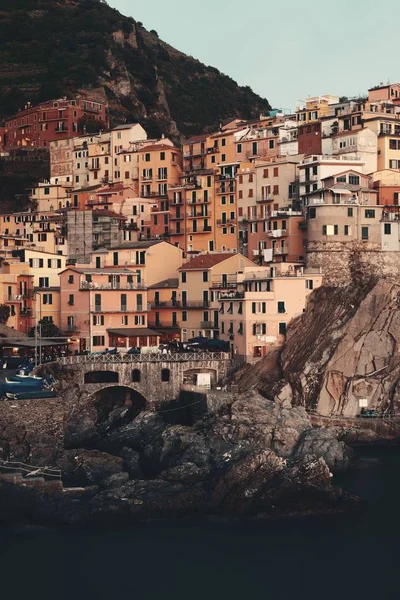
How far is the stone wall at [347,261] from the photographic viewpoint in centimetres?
8769

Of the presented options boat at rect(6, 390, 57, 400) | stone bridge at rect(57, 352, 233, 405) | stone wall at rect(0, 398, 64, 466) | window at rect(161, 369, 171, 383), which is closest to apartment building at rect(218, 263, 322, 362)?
stone bridge at rect(57, 352, 233, 405)

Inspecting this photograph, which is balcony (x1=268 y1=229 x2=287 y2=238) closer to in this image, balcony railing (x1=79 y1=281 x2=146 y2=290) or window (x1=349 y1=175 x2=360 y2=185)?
window (x1=349 y1=175 x2=360 y2=185)

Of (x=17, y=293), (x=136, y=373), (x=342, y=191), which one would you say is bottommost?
(x=136, y=373)

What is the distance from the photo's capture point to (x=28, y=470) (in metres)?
64.6

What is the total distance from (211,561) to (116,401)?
97.3 ft

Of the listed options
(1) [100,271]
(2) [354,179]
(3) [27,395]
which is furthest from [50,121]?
(3) [27,395]

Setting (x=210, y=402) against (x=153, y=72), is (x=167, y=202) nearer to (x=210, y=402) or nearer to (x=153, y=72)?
(x=210, y=402)

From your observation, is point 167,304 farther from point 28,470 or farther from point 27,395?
point 28,470

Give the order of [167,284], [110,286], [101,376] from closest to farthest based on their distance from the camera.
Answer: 1. [101,376]
2. [110,286]
3. [167,284]

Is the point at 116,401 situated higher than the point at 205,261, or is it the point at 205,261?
the point at 205,261

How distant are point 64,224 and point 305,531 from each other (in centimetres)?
5744

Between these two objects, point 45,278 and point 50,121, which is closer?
point 45,278

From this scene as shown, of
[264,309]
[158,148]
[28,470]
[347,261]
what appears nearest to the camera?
[28,470]

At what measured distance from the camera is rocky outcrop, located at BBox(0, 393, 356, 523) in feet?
198
